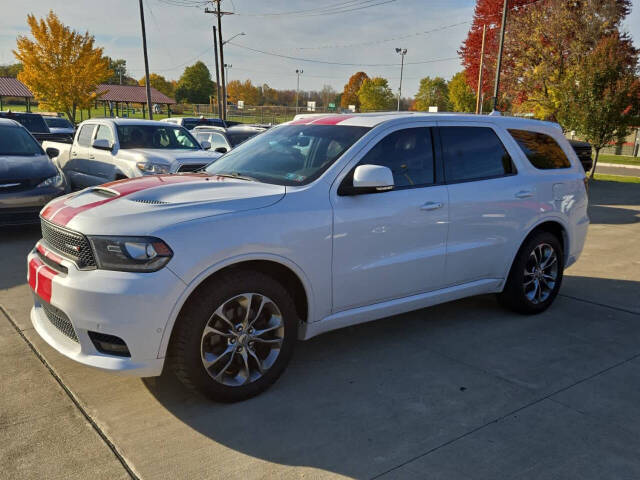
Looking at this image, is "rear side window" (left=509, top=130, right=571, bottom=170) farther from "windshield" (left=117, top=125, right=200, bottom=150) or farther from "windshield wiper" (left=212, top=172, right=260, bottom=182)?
"windshield" (left=117, top=125, right=200, bottom=150)

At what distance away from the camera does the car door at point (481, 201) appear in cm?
445

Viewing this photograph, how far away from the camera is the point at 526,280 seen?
5117 millimetres

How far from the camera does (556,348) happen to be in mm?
4480

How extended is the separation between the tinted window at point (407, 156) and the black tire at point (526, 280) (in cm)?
136

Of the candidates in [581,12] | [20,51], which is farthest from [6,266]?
[20,51]

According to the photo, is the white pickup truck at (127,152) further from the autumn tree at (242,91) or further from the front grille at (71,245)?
the autumn tree at (242,91)

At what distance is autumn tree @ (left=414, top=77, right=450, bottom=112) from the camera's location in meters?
77.4

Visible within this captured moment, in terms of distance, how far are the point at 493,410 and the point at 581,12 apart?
2618cm

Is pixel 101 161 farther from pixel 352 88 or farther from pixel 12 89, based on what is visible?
pixel 352 88

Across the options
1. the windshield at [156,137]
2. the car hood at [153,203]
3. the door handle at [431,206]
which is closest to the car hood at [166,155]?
the windshield at [156,137]

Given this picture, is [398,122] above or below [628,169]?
above

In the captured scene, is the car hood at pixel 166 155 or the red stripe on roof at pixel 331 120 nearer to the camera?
the red stripe on roof at pixel 331 120

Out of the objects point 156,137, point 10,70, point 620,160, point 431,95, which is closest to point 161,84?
point 10,70

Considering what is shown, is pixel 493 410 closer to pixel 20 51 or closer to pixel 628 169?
pixel 628 169
